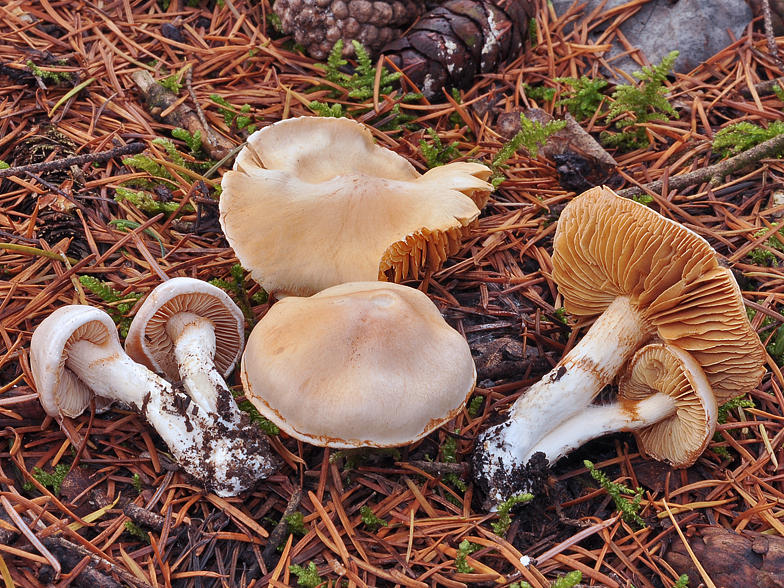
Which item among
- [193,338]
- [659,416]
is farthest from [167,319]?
[659,416]

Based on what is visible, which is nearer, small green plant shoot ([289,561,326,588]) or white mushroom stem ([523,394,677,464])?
small green plant shoot ([289,561,326,588])

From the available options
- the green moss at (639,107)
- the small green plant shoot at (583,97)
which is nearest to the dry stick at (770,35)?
the green moss at (639,107)

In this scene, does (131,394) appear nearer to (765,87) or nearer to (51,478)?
(51,478)

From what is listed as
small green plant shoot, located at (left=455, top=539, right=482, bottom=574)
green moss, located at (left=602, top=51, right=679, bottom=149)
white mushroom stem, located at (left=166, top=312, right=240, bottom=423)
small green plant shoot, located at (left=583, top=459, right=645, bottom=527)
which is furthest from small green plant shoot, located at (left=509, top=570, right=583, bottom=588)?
green moss, located at (left=602, top=51, right=679, bottom=149)

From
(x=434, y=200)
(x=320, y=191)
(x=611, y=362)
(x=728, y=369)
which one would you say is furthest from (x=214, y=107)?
(x=728, y=369)

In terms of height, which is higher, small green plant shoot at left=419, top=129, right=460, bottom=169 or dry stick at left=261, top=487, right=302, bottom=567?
small green plant shoot at left=419, top=129, right=460, bottom=169

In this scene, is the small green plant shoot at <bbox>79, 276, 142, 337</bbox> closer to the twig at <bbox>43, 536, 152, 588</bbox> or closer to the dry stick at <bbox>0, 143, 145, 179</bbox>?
the dry stick at <bbox>0, 143, 145, 179</bbox>
